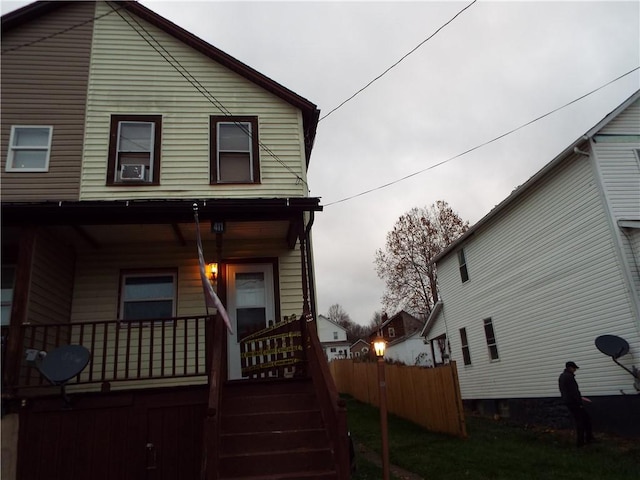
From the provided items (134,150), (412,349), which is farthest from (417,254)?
(134,150)

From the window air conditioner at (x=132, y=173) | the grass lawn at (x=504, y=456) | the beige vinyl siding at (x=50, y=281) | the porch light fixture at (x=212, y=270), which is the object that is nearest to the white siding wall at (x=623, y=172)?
the grass lawn at (x=504, y=456)

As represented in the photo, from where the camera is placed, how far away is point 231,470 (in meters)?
5.53

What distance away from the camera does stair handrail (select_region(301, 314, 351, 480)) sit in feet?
17.3

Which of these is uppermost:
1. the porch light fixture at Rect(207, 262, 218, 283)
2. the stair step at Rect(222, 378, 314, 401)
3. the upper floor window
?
the upper floor window

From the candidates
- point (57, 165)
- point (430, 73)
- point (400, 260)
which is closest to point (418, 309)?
point (400, 260)

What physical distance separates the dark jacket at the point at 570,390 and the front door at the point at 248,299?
6704 mm

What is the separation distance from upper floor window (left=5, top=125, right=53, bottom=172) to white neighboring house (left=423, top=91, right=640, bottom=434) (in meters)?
12.2

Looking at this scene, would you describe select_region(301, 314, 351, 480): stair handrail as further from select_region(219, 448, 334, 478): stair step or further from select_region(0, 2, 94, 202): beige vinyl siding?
select_region(0, 2, 94, 202): beige vinyl siding

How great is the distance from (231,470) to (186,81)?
813 centimetres

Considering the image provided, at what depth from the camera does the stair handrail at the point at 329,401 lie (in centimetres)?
526

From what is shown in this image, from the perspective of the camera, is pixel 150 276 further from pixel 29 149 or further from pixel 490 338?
pixel 490 338

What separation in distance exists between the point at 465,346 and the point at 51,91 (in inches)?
671

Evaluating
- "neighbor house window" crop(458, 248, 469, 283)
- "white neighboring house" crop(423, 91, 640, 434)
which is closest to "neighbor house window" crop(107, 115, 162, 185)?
"white neighboring house" crop(423, 91, 640, 434)

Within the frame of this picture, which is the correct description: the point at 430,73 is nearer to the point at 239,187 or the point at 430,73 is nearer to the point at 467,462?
the point at 239,187
